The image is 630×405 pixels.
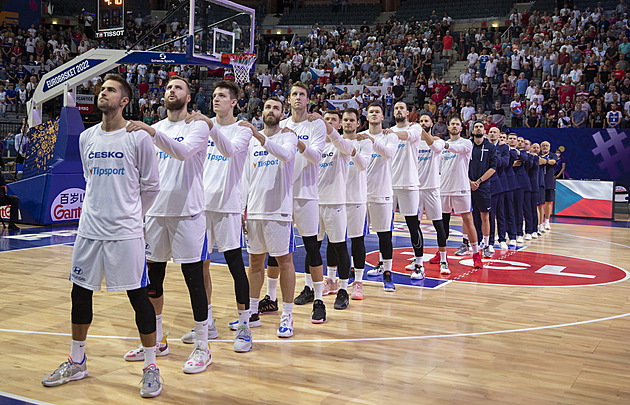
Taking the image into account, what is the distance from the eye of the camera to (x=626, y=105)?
56.6 ft

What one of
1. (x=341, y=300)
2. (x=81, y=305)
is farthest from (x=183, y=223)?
(x=341, y=300)

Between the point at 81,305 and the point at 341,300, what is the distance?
9.96 ft

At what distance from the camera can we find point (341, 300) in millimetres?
6551

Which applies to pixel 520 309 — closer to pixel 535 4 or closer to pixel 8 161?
pixel 8 161

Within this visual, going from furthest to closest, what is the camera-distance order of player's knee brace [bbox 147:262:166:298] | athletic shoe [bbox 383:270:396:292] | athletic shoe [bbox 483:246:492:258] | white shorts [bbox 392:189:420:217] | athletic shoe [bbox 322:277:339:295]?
athletic shoe [bbox 483:246:492:258]
white shorts [bbox 392:189:420:217]
athletic shoe [bbox 383:270:396:292]
athletic shoe [bbox 322:277:339:295]
player's knee brace [bbox 147:262:166:298]

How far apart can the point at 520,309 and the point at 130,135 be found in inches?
179

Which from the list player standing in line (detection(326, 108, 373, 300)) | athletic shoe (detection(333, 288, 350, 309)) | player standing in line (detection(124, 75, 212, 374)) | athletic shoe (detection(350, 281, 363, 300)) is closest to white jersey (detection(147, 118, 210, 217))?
player standing in line (detection(124, 75, 212, 374))

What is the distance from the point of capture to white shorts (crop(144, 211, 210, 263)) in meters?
4.54

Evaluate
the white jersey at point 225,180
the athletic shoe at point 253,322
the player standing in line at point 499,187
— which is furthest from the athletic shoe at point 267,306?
the player standing in line at point 499,187

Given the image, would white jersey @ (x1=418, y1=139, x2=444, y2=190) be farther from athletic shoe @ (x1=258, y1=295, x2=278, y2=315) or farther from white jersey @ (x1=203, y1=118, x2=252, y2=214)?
white jersey @ (x1=203, y1=118, x2=252, y2=214)

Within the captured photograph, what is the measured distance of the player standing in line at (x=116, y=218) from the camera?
4.00 metres

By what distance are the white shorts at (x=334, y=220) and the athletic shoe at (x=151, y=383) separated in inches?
110

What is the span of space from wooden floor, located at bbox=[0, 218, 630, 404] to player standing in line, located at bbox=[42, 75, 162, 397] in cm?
50

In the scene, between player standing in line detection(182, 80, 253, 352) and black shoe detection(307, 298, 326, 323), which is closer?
player standing in line detection(182, 80, 253, 352)
